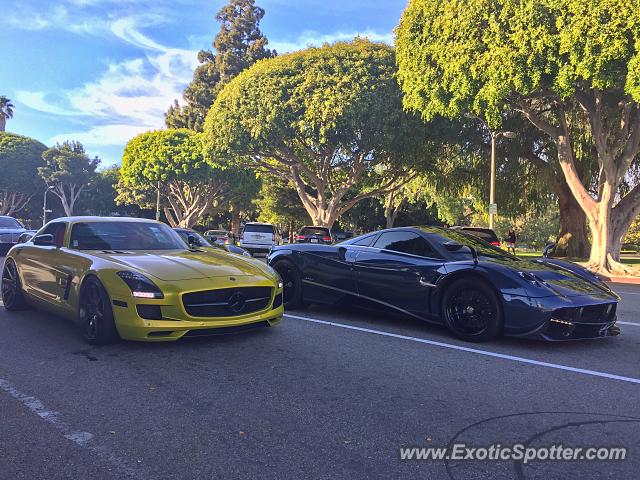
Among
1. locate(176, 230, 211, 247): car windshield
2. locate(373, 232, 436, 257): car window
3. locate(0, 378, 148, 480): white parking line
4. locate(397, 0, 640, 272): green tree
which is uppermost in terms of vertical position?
locate(397, 0, 640, 272): green tree

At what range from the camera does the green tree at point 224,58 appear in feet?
177

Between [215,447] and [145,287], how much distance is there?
90.4 inches

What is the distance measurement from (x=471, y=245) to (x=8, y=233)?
18.0 metres

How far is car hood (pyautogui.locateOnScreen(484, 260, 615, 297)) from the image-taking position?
5312 mm

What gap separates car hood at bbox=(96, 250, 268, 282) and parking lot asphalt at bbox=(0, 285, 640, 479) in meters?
0.77

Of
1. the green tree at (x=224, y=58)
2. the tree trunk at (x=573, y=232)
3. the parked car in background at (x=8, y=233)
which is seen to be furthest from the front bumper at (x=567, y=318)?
the green tree at (x=224, y=58)

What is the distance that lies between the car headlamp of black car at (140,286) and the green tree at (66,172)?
58.9 meters

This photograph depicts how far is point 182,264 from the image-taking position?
5434 mm

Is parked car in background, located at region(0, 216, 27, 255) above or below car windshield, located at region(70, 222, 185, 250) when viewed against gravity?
below

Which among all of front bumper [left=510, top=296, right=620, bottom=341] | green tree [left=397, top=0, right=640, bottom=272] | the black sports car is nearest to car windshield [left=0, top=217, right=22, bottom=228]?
green tree [left=397, top=0, right=640, bottom=272]

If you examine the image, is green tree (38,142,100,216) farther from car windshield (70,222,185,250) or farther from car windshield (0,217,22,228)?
car windshield (70,222,185,250)

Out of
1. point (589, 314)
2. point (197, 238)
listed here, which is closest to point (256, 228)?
point (197, 238)

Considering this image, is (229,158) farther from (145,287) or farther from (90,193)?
(90,193)

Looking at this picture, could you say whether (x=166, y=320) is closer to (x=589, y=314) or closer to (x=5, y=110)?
(x=589, y=314)
